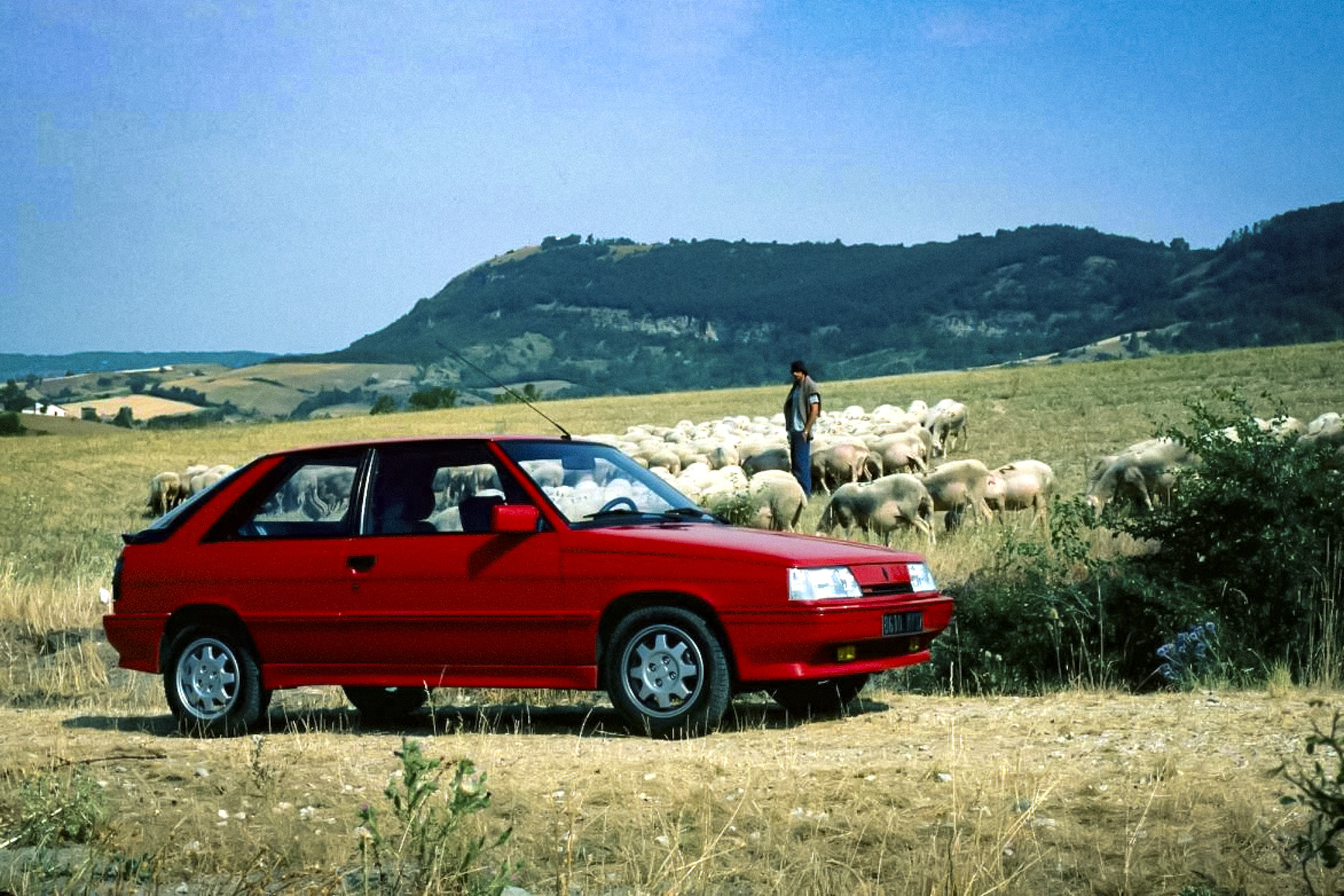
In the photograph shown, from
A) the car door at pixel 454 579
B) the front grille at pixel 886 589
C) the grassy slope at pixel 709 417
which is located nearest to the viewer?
the front grille at pixel 886 589

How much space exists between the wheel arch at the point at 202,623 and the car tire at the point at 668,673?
2.39 meters

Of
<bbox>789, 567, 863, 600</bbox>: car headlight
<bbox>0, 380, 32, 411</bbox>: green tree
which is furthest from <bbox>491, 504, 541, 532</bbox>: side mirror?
<bbox>0, 380, 32, 411</bbox>: green tree

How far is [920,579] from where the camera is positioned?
951 centimetres

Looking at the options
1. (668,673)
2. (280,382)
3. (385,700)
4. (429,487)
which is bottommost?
(385,700)

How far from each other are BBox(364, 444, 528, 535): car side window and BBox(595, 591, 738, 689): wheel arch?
3.46 ft

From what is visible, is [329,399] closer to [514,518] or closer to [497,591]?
→ [497,591]

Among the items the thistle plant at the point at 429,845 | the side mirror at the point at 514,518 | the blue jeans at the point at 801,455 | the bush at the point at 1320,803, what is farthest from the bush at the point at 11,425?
the bush at the point at 1320,803

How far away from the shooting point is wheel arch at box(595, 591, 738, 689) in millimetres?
8859

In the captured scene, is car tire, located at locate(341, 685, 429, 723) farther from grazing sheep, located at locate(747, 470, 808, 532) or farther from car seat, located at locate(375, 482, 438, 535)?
grazing sheep, located at locate(747, 470, 808, 532)

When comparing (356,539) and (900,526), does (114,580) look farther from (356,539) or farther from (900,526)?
(900,526)

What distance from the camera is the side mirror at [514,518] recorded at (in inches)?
357

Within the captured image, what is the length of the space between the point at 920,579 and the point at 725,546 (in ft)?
4.25

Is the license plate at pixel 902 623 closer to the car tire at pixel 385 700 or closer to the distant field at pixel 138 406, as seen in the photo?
the car tire at pixel 385 700

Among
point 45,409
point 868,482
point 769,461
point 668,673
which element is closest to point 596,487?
point 668,673
